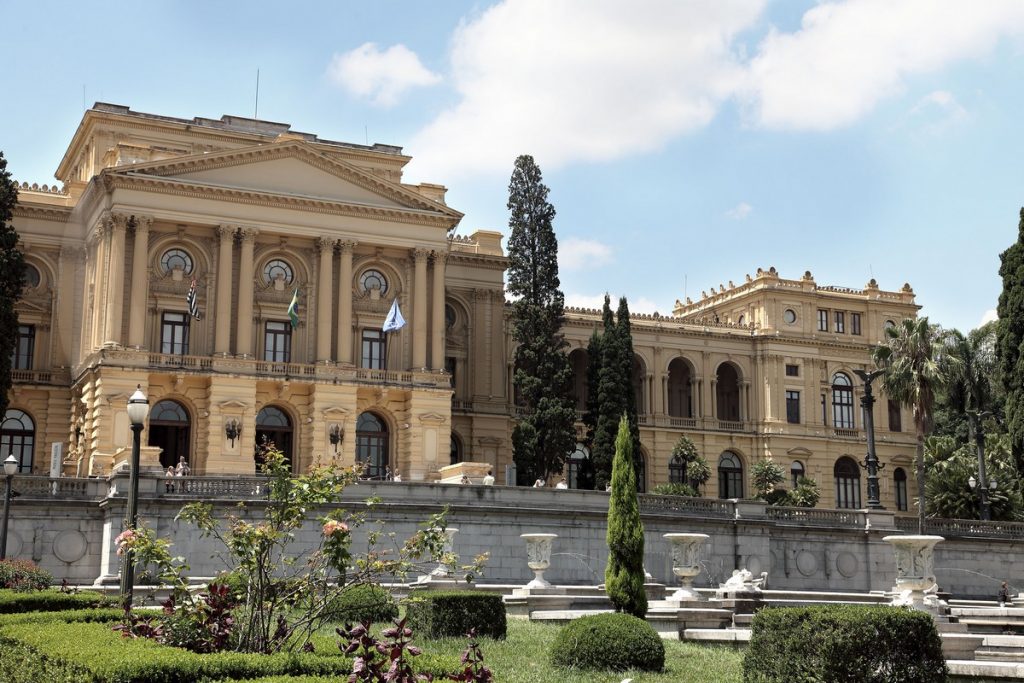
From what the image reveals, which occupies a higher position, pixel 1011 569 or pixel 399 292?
pixel 399 292

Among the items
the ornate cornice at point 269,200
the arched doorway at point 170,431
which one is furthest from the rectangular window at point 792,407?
the arched doorway at point 170,431

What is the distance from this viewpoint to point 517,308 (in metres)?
61.1

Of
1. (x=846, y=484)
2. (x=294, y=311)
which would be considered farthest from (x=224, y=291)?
(x=846, y=484)

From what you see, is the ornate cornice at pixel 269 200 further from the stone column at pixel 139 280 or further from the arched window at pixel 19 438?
the arched window at pixel 19 438

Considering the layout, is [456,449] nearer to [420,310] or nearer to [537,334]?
[537,334]

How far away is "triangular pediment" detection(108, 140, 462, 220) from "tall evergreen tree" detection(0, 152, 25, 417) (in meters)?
5.02

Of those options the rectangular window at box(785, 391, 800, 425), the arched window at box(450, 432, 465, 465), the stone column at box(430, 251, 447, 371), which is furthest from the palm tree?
the arched window at box(450, 432, 465, 465)

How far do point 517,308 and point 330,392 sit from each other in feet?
36.3

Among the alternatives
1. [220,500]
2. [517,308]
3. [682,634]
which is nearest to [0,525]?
[220,500]

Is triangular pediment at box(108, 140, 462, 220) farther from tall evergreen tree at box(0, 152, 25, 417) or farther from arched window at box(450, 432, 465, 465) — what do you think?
arched window at box(450, 432, 465, 465)

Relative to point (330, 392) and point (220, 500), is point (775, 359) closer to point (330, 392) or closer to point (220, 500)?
point (330, 392)

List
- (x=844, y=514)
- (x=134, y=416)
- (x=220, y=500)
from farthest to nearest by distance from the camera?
(x=844, y=514) → (x=220, y=500) → (x=134, y=416)

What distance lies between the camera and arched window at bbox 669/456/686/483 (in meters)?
73.4

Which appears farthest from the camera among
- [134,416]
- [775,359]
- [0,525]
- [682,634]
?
[775,359]
